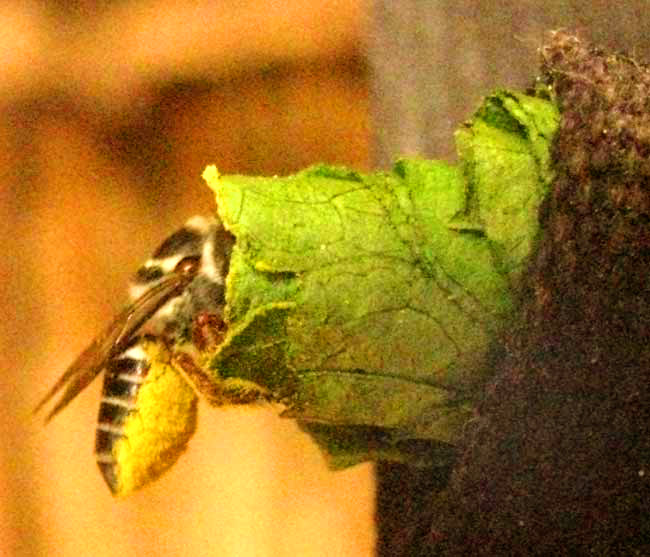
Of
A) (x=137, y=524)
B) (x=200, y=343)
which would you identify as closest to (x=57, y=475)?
(x=137, y=524)

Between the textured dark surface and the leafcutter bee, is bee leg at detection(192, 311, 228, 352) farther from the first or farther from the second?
the textured dark surface

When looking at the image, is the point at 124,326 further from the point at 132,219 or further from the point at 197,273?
the point at 132,219

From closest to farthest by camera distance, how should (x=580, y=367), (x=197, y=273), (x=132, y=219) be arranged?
(x=580, y=367), (x=197, y=273), (x=132, y=219)

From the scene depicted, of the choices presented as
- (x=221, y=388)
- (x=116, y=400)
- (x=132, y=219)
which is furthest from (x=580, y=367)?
(x=132, y=219)

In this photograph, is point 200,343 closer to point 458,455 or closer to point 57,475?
point 458,455

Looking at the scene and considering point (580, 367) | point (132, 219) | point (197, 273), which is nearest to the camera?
point (580, 367)

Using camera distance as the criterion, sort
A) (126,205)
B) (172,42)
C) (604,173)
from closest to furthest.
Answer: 1. (604,173)
2. (172,42)
3. (126,205)

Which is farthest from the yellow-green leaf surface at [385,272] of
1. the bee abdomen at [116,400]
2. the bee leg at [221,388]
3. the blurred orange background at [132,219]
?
the blurred orange background at [132,219]
